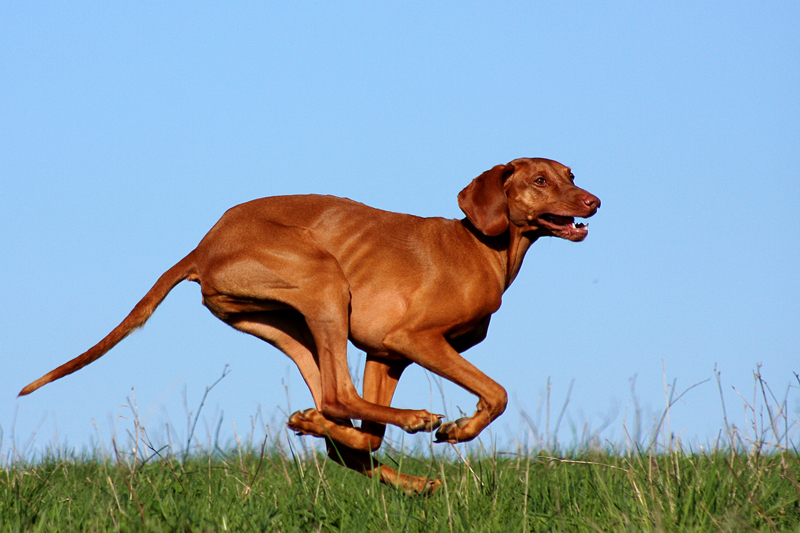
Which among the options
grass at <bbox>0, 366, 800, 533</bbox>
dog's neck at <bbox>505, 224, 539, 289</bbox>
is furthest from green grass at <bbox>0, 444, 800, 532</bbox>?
dog's neck at <bbox>505, 224, 539, 289</bbox>

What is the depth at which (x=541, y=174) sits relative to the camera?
16.9 ft

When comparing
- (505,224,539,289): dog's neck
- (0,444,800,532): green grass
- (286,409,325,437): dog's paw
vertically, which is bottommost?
(0,444,800,532): green grass

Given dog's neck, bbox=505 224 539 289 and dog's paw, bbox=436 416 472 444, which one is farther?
dog's neck, bbox=505 224 539 289

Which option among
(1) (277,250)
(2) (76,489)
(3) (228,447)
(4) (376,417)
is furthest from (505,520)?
(3) (228,447)

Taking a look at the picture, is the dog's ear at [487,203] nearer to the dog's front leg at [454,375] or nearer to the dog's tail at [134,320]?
the dog's front leg at [454,375]

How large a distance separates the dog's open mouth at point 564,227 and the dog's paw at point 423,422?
1.43 meters

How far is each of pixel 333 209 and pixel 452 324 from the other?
1059 millimetres

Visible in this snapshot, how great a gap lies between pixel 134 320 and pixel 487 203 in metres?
2.24

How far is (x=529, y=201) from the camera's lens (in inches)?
201

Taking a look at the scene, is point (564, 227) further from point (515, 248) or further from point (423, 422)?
point (423, 422)

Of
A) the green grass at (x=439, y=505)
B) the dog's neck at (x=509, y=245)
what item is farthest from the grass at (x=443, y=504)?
the dog's neck at (x=509, y=245)

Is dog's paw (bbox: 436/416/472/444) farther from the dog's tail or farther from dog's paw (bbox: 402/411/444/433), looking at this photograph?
the dog's tail

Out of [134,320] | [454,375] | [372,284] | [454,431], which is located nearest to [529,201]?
[372,284]

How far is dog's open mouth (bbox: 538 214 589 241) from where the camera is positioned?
502 centimetres
